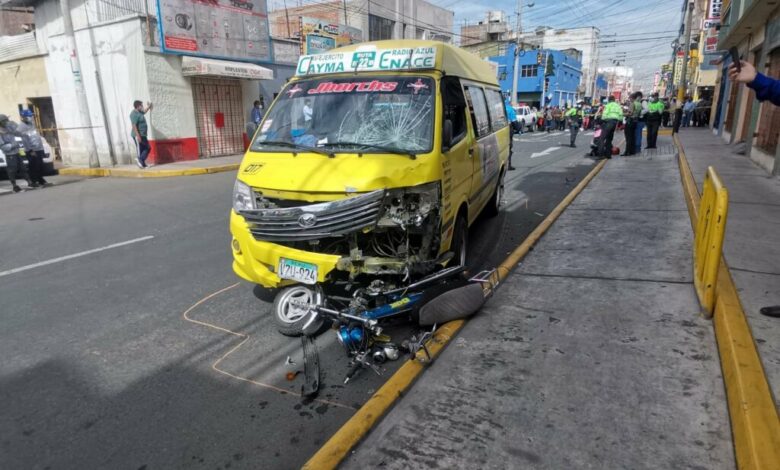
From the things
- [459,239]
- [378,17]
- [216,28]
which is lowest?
[459,239]

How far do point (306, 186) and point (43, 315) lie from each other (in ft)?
9.05

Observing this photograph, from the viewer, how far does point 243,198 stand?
4145 mm

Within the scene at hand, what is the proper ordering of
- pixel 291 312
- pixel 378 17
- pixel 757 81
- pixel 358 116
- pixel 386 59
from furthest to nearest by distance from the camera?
pixel 378 17
pixel 386 59
pixel 358 116
pixel 291 312
pixel 757 81

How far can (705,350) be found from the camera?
3.35 meters

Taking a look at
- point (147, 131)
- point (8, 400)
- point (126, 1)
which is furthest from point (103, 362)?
point (126, 1)

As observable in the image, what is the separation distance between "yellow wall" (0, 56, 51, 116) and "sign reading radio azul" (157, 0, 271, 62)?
5.59 meters

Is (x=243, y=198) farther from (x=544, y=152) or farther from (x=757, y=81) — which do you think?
(x=544, y=152)

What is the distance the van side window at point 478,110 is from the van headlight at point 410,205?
196cm

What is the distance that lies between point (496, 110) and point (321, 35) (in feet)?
62.3

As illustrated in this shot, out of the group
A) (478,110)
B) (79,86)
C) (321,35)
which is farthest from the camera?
(321,35)

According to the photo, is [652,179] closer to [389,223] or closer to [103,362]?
[389,223]

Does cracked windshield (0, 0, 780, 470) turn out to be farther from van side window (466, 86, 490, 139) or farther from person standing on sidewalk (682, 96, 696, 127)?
person standing on sidewalk (682, 96, 696, 127)

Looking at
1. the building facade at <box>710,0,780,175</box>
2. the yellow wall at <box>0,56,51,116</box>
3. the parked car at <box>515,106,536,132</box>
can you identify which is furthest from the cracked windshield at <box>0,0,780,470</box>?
the parked car at <box>515,106,536,132</box>

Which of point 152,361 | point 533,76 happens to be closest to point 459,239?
point 152,361
